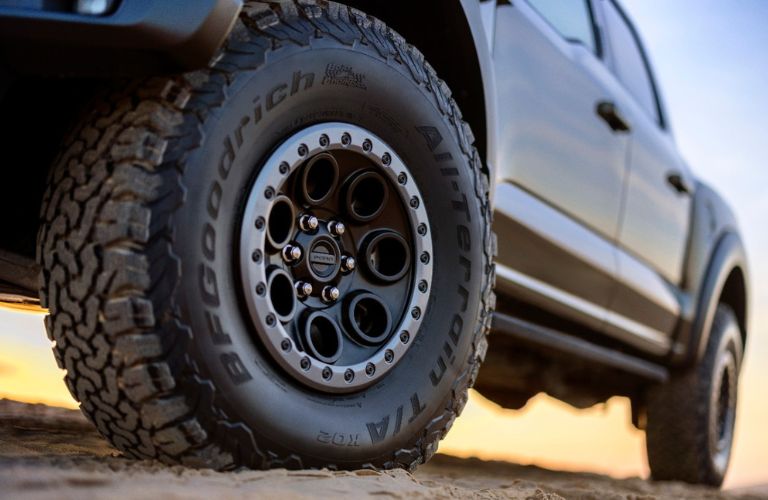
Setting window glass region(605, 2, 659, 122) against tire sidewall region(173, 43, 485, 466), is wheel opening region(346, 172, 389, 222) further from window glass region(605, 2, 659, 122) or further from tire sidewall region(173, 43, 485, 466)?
window glass region(605, 2, 659, 122)

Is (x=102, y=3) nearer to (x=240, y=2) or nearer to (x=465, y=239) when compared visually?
(x=240, y=2)

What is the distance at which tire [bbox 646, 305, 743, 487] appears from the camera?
4570 mm

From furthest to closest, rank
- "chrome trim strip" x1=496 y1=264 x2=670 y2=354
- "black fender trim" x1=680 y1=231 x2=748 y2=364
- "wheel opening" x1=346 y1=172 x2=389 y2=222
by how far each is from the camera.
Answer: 1. "black fender trim" x1=680 y1=231 x2=748 y2=364
2. "chrome trim strip" x1=496 y1=264 x2=670 y2=354
3. "wheel opening" x1=346 y1=172 x2=389 y2=222

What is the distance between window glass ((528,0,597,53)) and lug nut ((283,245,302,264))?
158 cm

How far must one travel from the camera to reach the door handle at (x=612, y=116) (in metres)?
3.41

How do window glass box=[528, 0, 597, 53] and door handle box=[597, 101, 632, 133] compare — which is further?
door handle box=[597, 101, 632, 133]

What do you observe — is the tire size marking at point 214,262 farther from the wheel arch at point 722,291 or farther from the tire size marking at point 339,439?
the wheel arch at point 722,291

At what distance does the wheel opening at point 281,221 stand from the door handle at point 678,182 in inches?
115

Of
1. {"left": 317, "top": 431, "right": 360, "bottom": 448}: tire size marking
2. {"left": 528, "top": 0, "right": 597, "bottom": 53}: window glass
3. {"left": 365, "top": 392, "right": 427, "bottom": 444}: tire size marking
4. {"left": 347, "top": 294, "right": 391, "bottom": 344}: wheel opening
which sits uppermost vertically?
{"left": 528, "top": 0, "right": 597, "bottom": 53}: window glass

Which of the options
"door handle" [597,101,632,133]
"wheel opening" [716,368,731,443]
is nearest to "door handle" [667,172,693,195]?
"door handle" [597,101,632,133]

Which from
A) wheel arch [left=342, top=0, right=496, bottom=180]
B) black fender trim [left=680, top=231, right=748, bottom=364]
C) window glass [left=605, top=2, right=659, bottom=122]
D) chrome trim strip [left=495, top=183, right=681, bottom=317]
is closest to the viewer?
wheel arch [left=342, top=0, right=496, bottom=180]

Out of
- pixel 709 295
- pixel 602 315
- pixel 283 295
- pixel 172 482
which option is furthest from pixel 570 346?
pixel 172 482

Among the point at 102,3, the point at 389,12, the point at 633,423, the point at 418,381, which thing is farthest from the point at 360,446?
the point at 633,423

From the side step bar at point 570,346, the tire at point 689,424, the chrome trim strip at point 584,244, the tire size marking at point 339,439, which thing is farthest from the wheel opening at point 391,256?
the tire at point 689,424
